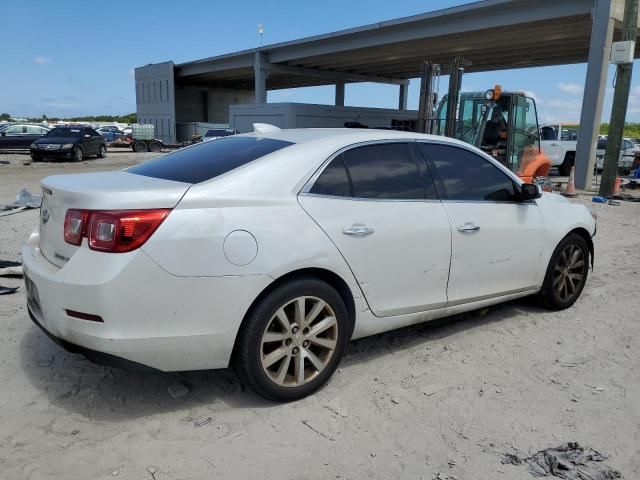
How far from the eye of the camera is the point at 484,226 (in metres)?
3.98

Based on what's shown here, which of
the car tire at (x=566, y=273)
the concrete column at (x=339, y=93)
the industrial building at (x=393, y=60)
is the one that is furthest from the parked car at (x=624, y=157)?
the concrete column at (x=339, y=93)

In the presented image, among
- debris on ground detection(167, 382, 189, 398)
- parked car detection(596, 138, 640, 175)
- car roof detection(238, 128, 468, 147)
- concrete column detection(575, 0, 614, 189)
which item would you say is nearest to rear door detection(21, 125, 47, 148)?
concrete column detection(575, 0, 614, 189)

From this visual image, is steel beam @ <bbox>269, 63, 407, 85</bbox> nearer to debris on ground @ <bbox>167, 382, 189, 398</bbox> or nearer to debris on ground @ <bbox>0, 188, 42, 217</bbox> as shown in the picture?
debris on ground @ <bbox>0, 188, 42, 217</bbox>

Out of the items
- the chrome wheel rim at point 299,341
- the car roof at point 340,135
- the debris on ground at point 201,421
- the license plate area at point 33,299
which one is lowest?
the debris on ground at point 201,421

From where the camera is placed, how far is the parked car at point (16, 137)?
83.3 ft

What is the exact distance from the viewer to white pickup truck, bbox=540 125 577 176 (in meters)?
20.7

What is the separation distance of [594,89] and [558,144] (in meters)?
4.36

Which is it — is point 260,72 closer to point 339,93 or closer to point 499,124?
point 339,93

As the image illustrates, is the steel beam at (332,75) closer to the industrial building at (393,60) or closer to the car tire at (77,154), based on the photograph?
the industrial building at (393,60)

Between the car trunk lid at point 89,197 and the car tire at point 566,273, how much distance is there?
334cm

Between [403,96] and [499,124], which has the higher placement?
[403,96]

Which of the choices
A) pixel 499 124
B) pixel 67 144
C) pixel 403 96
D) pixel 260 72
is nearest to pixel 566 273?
pixel 499 124

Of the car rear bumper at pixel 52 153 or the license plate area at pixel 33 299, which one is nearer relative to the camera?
the license plate area at pixel 33 299

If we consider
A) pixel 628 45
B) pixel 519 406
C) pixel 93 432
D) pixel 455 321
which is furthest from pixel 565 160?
pixel 93 432
